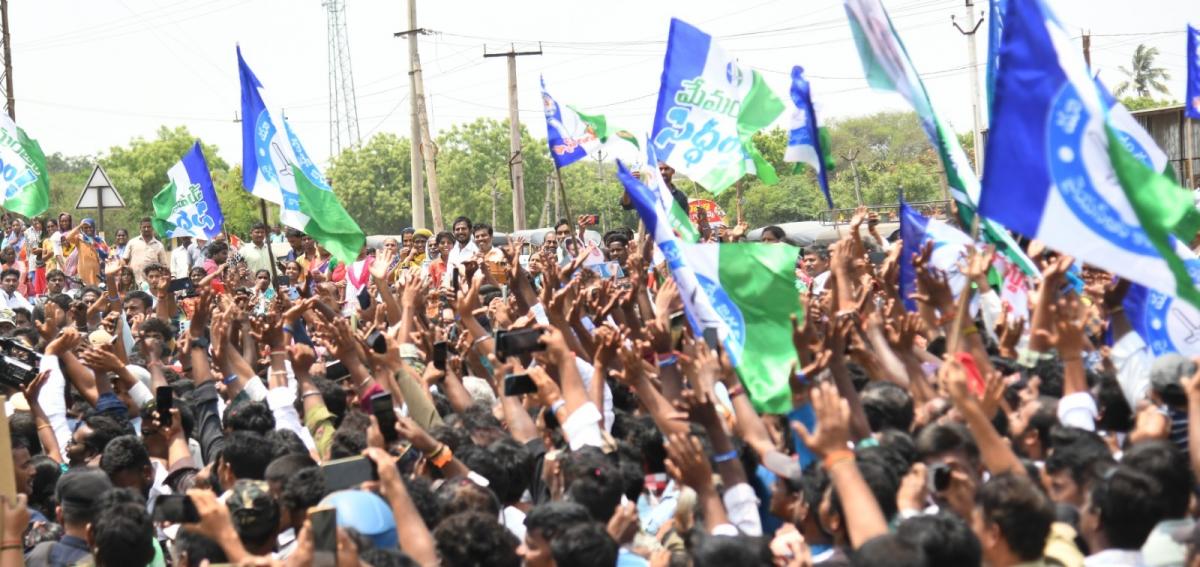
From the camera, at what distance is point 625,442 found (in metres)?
5.61

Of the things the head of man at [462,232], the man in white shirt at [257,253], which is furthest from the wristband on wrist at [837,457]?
the man in white shirt at [257,253]

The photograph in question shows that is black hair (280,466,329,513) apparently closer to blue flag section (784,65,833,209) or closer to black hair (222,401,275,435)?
black hair (222,401,275,435)

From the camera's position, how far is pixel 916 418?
570 cm

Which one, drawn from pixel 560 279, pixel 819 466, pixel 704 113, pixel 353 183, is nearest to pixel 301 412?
A: pixel 560 279

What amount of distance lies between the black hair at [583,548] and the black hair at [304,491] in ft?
3.28

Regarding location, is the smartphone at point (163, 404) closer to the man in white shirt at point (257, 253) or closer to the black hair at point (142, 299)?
the black hair at point (142, 299)

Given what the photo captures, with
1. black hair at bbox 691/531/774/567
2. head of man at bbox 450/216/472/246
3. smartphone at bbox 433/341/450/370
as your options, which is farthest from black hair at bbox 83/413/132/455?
head of man at bbox 450/216/472/246

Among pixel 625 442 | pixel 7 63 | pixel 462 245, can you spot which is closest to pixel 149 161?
pixel 7 63

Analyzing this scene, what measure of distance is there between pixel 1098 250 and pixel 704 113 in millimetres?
5919

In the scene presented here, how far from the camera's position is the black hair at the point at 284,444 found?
554 cm

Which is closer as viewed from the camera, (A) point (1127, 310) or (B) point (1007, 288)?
(A) point (1127, 310)

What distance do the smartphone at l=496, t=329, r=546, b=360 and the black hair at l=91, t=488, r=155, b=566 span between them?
162 centimetres

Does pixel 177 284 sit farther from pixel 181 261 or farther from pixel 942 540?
pixel 942 540

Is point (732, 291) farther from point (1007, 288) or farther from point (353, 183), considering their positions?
point (353, 183)
